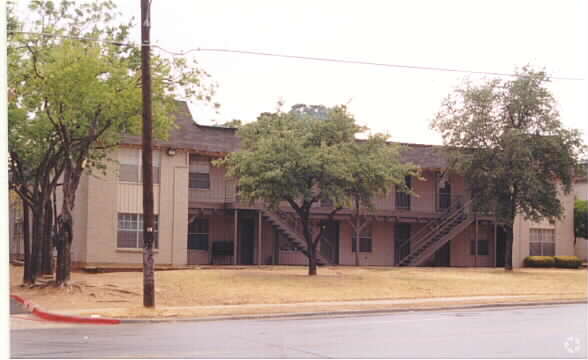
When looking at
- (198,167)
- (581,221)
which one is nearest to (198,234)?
(198,167)

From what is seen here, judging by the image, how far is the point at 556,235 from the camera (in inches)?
1799

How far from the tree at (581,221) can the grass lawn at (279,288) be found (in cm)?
1318

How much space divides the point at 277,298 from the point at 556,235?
27129 mm

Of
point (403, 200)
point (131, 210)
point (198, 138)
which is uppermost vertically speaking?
point (198, 138)

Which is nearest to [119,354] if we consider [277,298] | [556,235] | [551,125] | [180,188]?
[277,298]

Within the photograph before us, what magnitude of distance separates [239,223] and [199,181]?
3361mm

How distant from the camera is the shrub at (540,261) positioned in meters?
43.5

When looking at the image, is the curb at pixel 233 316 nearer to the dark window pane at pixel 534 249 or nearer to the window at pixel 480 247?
the window at pixel 480 247

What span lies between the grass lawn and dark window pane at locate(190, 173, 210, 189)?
730cm

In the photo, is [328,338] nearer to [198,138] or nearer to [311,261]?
[311,261]

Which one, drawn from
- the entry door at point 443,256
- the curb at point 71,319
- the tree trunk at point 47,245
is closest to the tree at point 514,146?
the entry door at point 443,256

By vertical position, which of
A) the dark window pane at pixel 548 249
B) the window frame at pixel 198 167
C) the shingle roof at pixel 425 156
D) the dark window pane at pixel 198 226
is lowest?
Answer: the dark window pane at pixel 548 249

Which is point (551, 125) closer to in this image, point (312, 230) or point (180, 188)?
point (312, 230)

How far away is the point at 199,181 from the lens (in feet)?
124
